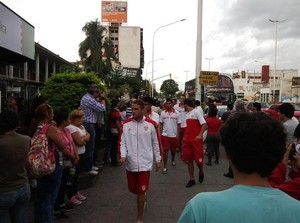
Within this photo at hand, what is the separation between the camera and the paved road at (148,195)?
20.3 ft

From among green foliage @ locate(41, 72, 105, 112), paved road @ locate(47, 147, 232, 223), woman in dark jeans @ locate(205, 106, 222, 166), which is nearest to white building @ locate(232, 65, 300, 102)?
woman in dark jeans @ locate(205, 106, 222, 166)

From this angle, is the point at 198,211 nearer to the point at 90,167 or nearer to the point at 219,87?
the point at 90,167

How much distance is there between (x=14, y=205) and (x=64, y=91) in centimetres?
617

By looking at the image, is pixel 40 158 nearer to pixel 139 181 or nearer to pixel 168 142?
pixel 139 181

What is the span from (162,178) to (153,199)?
1.92 metres

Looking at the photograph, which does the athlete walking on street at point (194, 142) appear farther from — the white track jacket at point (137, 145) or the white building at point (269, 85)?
the white building at point (269, 85)

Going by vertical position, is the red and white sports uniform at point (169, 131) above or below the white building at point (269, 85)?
below

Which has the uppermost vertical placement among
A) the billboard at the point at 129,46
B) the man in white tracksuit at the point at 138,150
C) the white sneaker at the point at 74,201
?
the billboard at the point at 129,46

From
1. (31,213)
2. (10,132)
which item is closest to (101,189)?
(31,213)

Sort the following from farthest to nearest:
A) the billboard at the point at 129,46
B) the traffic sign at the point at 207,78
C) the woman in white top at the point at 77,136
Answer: the billboard at the point at 129,46
the traffic sign at the point at 207,78
the woman in white top at the point at 77,136

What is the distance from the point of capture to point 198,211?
1.69 m

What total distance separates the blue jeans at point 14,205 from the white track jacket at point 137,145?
78.1 inches

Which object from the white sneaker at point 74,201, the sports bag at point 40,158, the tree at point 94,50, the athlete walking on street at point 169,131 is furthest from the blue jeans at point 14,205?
the tree at point 94,50

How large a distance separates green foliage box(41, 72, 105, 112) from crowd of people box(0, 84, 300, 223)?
1008mm
